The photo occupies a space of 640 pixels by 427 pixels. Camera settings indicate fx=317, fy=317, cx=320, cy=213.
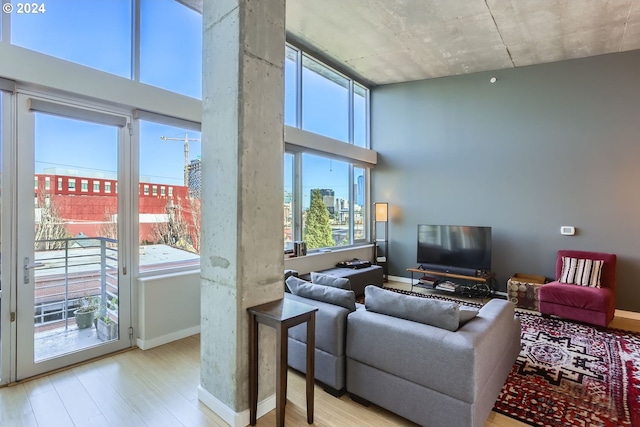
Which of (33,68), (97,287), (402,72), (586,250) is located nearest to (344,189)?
(402,72)

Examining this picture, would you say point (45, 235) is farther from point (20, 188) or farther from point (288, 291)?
point (288, 291)

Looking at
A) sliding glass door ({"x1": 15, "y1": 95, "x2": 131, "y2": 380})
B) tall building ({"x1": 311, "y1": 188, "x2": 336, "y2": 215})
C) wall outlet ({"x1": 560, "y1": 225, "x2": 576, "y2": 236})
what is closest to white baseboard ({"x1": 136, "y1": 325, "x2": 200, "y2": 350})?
sliding glass door ({"x1": 15, "y1": 95, "x2": 131, "y2": 380})

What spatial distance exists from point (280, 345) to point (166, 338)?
2.06 m

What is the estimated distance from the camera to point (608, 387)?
2617 mm

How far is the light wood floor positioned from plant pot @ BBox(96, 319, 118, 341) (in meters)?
0.26

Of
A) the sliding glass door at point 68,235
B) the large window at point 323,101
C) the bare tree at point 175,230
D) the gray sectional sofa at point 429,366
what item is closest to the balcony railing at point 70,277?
the sliding glass door at point 68,235

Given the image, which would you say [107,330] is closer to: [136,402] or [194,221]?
[136,402]

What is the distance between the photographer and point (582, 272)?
171 inches

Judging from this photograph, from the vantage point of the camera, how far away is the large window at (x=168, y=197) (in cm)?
347

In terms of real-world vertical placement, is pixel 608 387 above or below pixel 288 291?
below

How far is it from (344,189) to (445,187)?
1.93m

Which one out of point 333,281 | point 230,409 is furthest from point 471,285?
point 230,409

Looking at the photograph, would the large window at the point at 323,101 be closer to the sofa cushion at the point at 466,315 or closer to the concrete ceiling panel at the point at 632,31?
the sofa cushion at the point at 466,315

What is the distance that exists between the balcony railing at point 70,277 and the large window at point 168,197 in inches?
13.5
